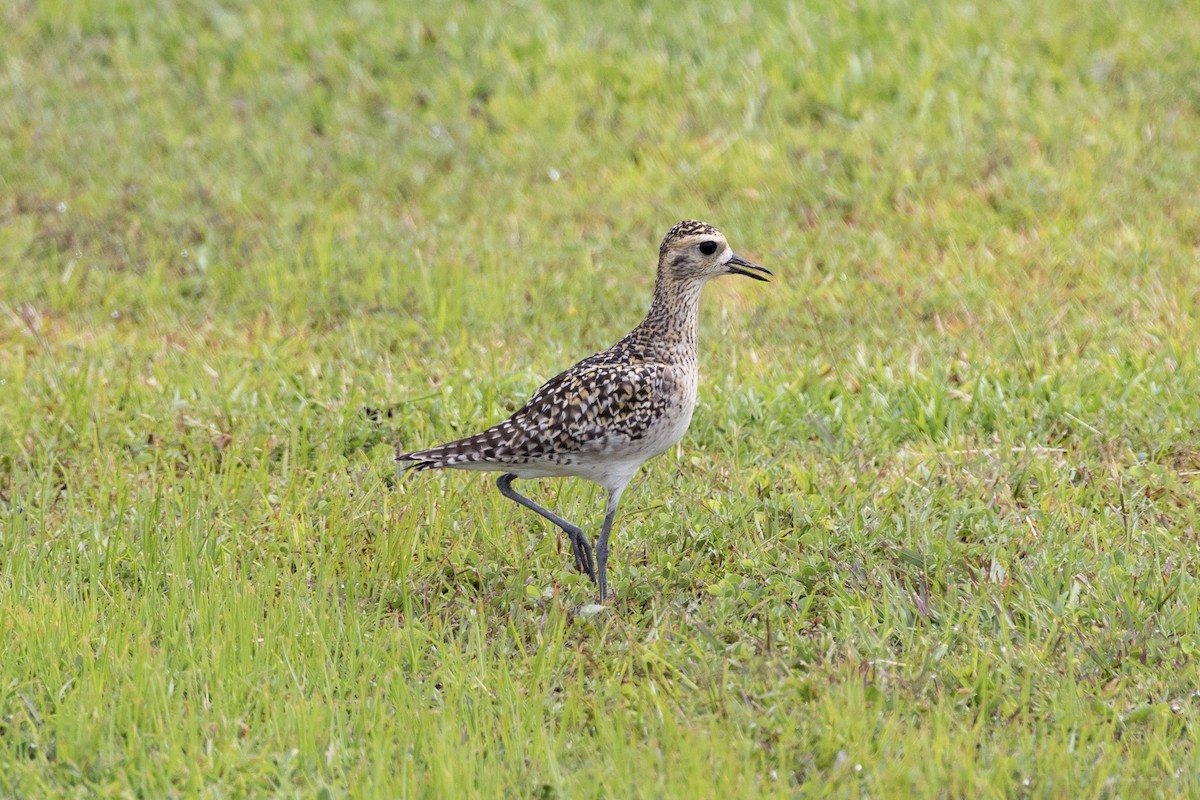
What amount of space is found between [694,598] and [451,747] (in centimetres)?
165

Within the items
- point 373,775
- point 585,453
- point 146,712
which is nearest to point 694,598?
point 585,453

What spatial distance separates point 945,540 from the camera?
654 cm

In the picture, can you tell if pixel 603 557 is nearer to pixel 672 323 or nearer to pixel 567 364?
pixel 672 323

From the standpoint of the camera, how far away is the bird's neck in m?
6.83

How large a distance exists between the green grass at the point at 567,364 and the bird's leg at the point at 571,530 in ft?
0.44

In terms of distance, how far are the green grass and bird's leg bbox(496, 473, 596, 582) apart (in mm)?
135

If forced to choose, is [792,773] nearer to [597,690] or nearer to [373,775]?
[597,690]

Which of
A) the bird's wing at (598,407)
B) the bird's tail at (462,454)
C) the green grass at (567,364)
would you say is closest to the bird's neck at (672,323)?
the bird's wing at (598,407)

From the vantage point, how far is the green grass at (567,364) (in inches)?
208

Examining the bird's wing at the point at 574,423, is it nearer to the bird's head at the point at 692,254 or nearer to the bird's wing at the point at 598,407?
the bird's wing at the point at 598,407

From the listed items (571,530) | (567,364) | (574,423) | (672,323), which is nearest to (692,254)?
(672,323)

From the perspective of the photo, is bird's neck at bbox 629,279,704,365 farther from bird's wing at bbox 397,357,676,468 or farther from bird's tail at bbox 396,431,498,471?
bird's tail at bbox 396,431,498,471

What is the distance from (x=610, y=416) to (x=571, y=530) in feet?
1.72

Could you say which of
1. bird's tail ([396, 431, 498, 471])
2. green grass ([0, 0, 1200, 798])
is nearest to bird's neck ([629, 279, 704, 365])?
green grass ([0, 0, 1200, 798])
